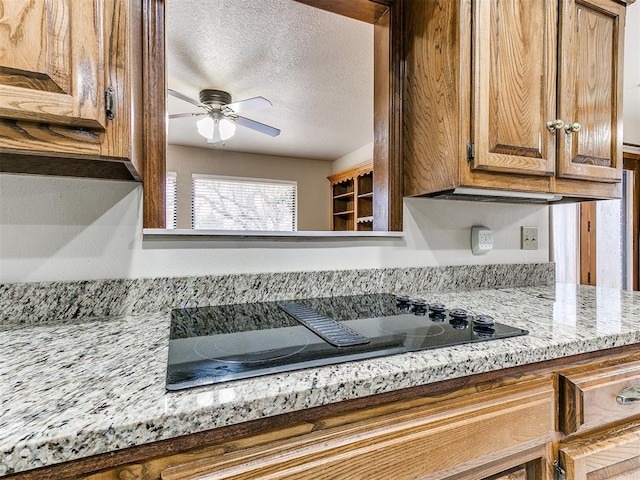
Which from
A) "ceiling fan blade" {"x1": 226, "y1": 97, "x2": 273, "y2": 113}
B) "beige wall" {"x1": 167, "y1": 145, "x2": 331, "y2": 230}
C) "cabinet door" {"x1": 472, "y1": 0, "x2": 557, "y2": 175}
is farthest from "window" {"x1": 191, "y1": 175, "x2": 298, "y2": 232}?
"cabinet door" {"x1": 472, "y1": 0, "x2": 557, "y2": 175}

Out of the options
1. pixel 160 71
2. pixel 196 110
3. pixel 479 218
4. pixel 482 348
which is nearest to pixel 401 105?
pixel 479 218

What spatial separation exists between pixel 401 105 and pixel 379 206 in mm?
365

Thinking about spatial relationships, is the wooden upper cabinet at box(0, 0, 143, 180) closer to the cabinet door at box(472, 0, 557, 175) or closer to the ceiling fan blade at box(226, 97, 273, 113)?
the cabinet door at box(472, 0, 557, 175)

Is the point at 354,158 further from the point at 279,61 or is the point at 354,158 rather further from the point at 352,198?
the point at 279,61

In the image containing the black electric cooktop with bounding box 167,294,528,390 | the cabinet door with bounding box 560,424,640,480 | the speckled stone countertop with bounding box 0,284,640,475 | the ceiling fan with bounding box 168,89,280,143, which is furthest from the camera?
the ceiling fan with bounding box 168,89,280,143

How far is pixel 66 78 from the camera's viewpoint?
1.96ft

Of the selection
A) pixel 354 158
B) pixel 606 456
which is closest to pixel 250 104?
pixel 354 158

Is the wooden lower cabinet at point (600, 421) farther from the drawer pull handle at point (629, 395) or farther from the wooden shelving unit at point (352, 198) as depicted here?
the wooden shelving unit at point (352, 198)

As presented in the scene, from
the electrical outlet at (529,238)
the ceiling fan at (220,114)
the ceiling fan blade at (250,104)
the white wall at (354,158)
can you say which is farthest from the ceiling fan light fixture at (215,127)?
the electrical outlet at (529,238)

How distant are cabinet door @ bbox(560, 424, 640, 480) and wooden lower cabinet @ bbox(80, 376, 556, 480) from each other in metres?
0.05

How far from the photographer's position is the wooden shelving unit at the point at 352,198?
3480 mm

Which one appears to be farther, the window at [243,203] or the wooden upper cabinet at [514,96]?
the window at [243,203]

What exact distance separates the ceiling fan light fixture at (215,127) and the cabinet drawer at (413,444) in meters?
2.55

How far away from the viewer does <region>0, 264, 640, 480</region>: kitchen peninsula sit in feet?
1.35
